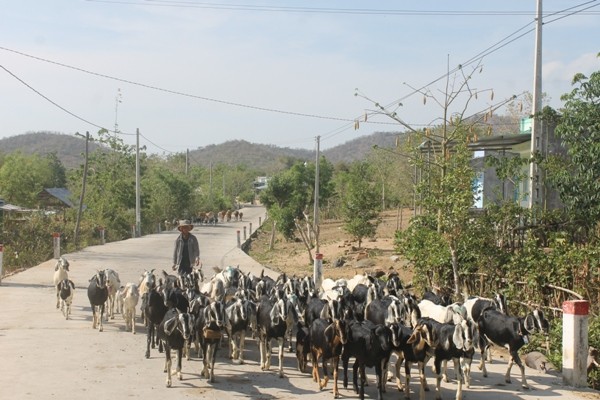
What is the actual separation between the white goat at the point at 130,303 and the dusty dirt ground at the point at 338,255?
21.3 ft

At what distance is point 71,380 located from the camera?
946 centimetres

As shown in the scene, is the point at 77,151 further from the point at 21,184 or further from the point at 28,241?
the point at 28,241

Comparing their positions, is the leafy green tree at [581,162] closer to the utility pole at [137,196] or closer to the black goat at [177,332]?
the black goat at [177,332]

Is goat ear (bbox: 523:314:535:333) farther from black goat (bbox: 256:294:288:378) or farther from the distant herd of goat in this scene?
black goat (bbox: 256:294:288:378)

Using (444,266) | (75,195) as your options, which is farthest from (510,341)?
(75,195)

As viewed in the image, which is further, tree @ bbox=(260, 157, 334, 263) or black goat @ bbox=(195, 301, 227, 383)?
tree @ bbox=(260, 157, 334, 263)

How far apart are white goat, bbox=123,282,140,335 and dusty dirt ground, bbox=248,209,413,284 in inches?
255

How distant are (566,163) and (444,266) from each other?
343 cm

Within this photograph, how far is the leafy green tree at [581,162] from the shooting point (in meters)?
13.9

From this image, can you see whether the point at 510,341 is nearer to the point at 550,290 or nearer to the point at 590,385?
the point at 590,385

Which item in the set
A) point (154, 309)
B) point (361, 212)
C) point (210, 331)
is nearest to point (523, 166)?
point (154, 309)

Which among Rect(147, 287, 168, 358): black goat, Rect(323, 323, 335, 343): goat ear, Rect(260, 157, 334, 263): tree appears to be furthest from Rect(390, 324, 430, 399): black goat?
Rect(260, 157, 334, 263): tree

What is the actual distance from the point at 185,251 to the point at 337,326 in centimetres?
540

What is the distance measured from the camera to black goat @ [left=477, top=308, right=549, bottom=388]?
9.97 metres
